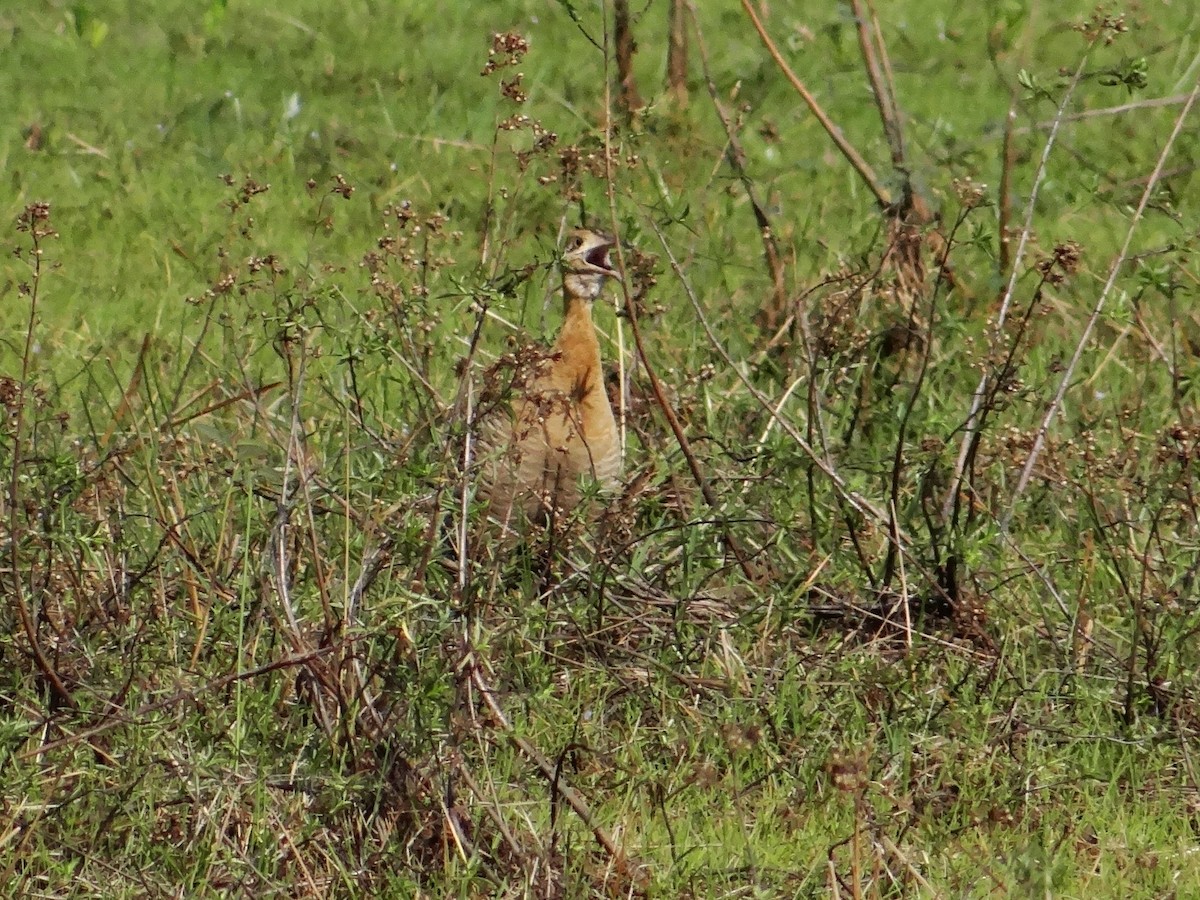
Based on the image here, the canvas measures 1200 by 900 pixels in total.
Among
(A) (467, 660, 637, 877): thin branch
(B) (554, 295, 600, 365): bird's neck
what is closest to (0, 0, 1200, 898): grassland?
(A) (467, 660, 637, 877): thin branch

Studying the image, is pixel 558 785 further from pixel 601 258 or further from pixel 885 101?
pixel 885 101

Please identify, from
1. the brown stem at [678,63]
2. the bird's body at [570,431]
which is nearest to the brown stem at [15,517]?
the bird's body at [570,431]

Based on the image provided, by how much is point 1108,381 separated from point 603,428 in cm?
181

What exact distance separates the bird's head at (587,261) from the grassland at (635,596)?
302 mm

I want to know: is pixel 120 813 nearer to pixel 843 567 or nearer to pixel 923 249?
pixel 843 567

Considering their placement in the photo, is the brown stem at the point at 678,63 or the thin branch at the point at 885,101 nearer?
the thin branch at the point at 885,101

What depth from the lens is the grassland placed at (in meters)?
3.28

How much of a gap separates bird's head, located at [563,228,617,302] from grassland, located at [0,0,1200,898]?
302 mm

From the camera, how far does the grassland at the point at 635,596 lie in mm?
3279

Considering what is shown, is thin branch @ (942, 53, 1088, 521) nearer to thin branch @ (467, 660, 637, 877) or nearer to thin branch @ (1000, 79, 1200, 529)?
thin branch @ (1000, 79, 1200, 529)

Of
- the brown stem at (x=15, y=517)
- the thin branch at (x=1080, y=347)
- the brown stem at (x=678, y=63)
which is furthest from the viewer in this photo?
the brown stem at (x=678, y=63)

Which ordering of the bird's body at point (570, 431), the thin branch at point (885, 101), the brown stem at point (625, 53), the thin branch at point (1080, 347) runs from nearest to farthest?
the thin branch at point (1080, 347) → the bird's body at point (570, 431) → the brown stem at point (625, 53) → the thin branch at point (885, 101)

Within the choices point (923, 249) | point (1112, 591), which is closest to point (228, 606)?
point (1112, 591)

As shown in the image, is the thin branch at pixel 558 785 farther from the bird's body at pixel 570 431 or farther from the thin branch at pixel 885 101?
the thin branch at pixel 885 101
